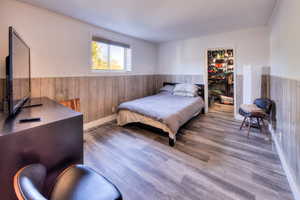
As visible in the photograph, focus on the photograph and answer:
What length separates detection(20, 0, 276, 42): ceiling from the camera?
88.5 inches

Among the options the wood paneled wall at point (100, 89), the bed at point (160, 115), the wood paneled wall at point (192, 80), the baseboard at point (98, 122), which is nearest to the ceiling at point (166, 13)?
the wood paneled wall at point (100, 89)

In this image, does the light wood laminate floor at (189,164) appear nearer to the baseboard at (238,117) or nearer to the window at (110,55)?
the baseboard at (238,117)

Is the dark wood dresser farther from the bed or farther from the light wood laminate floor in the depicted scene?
the bed

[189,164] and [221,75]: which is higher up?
[221,75]

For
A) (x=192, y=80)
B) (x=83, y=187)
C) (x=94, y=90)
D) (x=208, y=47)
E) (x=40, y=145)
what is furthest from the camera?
(x=192, y=80)

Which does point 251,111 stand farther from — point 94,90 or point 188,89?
point 94,90

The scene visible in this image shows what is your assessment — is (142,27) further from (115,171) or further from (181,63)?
(115,171)

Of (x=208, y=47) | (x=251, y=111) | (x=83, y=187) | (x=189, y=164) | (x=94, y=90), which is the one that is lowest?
(x=189, y=164)

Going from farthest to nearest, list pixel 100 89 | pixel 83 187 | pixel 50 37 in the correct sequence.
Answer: pixel 100 89 < pixel 50 37 < pixel 83 187

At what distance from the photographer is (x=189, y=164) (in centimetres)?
197

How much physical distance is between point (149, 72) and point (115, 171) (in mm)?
3633

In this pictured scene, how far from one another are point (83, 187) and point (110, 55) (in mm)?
3316

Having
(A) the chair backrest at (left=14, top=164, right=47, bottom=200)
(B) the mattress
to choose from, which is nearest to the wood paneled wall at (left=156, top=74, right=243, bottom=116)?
(B) the mattress

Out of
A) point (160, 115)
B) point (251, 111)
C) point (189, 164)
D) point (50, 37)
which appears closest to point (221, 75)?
point (251, 111)
